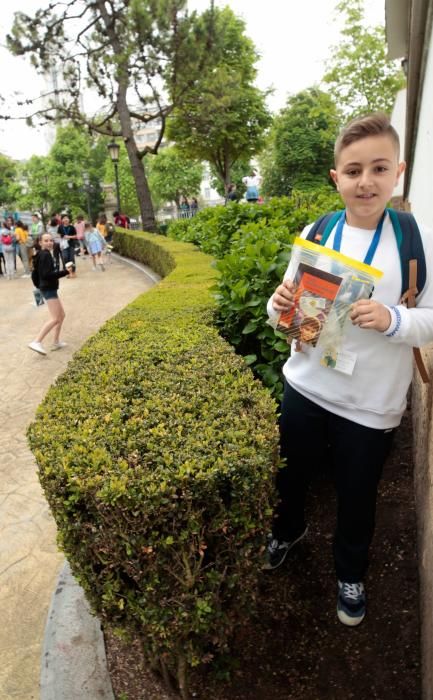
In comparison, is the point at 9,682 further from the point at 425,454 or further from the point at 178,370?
the point at 425,454

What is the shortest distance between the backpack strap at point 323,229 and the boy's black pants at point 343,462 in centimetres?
67

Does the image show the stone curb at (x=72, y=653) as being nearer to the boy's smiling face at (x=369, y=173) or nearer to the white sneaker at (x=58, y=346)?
the boy's smiling face at (x=369, y=173)

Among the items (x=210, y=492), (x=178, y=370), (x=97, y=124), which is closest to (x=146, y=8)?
(x=97, y=124)

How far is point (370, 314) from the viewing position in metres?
1.72

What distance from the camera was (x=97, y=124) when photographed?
18.7 meters

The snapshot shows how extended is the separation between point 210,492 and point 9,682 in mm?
1729

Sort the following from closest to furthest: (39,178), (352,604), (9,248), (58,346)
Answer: (352,604) → (58,346) → (9,248) → (39,178)

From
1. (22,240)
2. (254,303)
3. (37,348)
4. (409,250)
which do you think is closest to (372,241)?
(409,250)

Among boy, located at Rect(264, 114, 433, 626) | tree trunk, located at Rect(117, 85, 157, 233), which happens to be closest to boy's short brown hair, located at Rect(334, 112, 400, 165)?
boy, located at Rect(264, 114, 433, 626)

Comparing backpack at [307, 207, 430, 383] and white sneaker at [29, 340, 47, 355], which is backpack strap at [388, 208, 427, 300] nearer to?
backpack at [307, 207, 430, 383]

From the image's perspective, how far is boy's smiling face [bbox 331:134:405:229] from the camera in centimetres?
182

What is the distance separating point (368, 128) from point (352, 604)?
207 centimetres

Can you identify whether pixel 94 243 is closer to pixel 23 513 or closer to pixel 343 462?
pixel 23 513

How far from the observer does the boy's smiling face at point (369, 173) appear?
1.82 meters
